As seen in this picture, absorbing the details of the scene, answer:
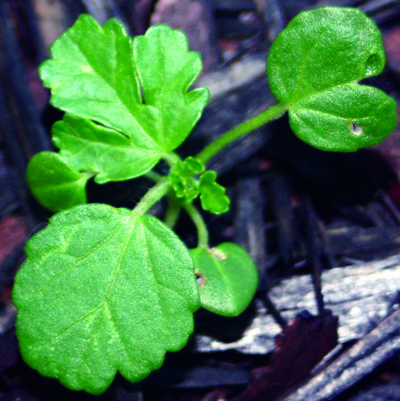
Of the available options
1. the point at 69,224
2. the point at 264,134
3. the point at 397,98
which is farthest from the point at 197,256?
the point at 397,98

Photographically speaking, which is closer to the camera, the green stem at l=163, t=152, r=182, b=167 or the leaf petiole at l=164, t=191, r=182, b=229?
the green stem at l=163, t=152, r=182, b=167

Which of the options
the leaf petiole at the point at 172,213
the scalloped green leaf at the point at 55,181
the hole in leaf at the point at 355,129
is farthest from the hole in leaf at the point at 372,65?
the scalloped green leaf at the point at 55,181

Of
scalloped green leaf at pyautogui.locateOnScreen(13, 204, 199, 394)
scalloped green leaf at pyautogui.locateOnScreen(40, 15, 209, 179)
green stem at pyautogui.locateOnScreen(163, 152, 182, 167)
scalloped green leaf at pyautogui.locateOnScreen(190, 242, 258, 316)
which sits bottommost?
scalloped green leaf at pyautogui.locateOnScreen(190, 242, 258, 316)

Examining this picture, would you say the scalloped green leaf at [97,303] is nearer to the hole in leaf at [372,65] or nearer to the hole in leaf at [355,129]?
the hole in leaf at [355,129]

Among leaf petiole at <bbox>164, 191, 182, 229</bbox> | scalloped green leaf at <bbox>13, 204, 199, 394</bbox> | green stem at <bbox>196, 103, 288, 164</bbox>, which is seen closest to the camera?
scalloped green leaf at <bbox>13, 204, 199, 394</bbox>

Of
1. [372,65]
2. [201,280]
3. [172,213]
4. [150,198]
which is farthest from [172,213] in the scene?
[372,65]

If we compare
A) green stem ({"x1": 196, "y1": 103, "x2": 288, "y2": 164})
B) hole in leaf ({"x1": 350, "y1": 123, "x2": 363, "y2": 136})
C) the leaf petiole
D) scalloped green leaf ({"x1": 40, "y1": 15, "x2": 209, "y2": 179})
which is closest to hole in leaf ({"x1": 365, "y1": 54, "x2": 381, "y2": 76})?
hole in leaf ({"x1": 350, "y1": 123, "x2": 363, "y2": 136})

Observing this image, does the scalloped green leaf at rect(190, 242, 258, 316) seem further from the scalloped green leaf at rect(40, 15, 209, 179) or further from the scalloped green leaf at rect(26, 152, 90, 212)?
the scalloped green leaf at rect(26, 152, 90, 212)
